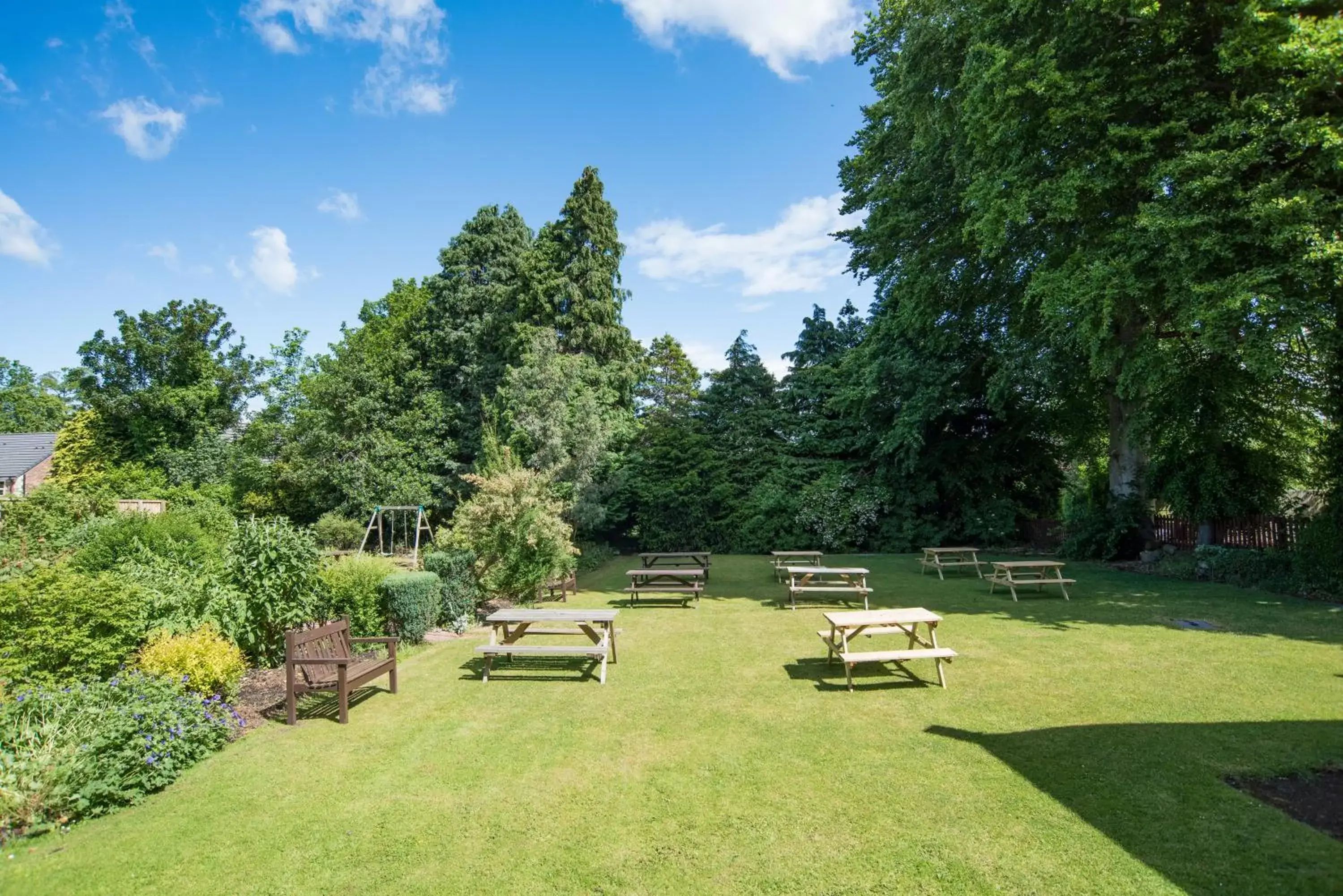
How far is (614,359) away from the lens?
2670 centimetres

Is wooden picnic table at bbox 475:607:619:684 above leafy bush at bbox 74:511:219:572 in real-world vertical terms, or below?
below

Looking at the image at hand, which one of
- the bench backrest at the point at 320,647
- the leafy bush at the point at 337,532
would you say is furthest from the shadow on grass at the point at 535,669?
the leafy bush at the point at 337,532

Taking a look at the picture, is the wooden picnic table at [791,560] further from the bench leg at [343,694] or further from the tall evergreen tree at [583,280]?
the tall evergreen tree at [583,280]

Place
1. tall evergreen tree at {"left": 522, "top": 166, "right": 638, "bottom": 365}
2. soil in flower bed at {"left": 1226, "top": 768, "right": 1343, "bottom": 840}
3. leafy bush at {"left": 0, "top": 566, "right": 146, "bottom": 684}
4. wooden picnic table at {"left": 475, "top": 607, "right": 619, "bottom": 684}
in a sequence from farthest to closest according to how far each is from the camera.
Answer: tall evergreen tree at {"left": 522, "top": 166, "right": 638, "bottom": 365}
wooden picnic table at {"left": 475, "top": 607, "right": 619, "bottom": 684}
leafy bush at {"left": 0, "top": 566, "right": 146, "bottom": 684}
soil in flower bed at {"left": 1226, "top": 768, "right": 1343, "bottom": 840}

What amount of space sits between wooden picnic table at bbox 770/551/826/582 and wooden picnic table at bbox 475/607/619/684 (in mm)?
6333

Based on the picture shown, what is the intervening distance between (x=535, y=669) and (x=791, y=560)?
11.3 meters

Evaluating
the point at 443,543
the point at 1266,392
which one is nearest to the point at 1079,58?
the point at 1266,392

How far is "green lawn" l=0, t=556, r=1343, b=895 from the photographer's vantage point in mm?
3418

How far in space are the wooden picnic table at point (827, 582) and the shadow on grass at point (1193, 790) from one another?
176 inches

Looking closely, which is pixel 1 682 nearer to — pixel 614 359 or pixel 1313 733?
pixel 1313 733

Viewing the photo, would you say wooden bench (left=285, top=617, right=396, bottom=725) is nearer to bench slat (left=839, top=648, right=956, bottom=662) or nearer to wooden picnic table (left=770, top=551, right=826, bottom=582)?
bench slat (left=839, top=648, right=956, bottom=662)

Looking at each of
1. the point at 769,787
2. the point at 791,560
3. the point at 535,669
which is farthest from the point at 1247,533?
the point at 535,669

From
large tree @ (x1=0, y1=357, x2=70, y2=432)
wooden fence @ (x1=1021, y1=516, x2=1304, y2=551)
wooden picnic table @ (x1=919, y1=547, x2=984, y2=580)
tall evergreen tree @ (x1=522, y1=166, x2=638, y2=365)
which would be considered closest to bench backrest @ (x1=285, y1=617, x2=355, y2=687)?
wooden picnic table @ (x1=919, y1=547, x2=984, y2=580)

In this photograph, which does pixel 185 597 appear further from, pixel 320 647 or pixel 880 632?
pixel 880 632
